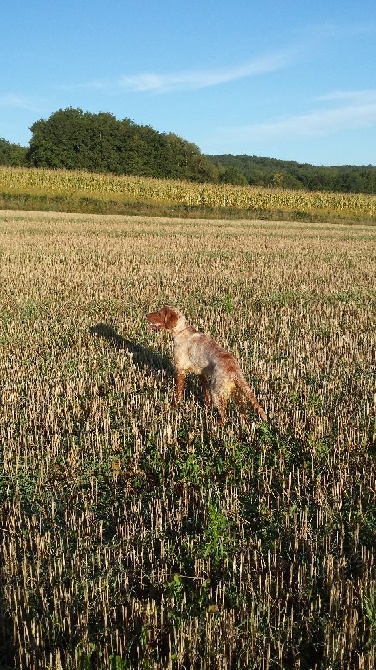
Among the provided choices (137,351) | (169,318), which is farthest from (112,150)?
(169,318)

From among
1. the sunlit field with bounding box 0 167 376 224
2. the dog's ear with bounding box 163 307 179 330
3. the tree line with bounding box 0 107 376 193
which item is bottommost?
the dog's ear with bounding box 163 307 179 330

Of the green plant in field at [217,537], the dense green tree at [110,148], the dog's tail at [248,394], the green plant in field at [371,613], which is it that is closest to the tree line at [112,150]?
the dense green tree at [110,148]

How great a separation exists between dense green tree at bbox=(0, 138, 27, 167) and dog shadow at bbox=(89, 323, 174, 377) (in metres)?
65.6

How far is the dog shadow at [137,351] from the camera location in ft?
24.7

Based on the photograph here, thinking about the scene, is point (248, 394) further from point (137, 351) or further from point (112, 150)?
point (112, 150)

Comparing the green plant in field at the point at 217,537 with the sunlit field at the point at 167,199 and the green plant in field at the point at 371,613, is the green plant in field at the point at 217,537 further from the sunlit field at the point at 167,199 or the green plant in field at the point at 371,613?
the sunlit field at the point at 167,199

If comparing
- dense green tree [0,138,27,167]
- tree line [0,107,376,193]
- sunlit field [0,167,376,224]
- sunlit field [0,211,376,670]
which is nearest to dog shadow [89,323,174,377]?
sunlit field [0,211,376,670]

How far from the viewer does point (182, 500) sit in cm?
418

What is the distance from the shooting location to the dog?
17.9 ft

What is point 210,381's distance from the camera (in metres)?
5.73

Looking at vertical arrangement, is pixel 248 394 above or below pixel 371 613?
above

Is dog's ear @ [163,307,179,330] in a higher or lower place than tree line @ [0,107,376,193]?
lower

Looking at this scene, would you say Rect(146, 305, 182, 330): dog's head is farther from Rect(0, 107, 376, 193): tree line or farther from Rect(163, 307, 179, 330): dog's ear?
Rect(0, 107, 376, 193): tree line

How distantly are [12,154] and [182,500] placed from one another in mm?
76177
